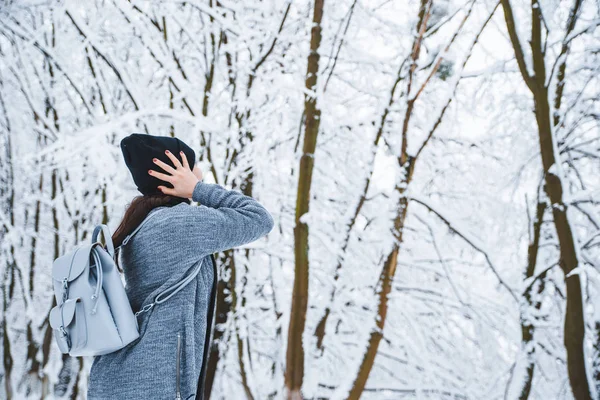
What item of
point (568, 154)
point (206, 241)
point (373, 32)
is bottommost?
point (206, 241)

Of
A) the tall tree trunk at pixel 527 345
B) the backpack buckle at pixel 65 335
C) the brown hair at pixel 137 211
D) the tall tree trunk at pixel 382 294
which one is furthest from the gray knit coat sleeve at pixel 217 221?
the tall tree trunk at pixel 527 345

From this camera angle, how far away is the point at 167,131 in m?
5.29

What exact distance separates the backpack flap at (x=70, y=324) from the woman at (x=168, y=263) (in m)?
0.12

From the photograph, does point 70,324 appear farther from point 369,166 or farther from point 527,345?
point 527,345

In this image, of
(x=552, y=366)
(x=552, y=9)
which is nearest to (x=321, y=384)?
(x=552, y=366)

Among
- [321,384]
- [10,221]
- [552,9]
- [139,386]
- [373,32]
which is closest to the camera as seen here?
[139,386]

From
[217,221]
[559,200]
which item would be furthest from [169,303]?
[559,200]

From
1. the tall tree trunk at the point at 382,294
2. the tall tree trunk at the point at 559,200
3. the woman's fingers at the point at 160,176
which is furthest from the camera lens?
the tall tree trunk at the point at 382,294

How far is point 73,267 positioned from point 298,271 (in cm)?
197

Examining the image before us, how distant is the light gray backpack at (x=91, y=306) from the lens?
128 cm

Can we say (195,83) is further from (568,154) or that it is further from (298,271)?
(568,154)

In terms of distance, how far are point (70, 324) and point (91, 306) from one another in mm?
91

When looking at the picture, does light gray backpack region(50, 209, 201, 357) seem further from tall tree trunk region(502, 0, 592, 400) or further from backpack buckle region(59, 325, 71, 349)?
tall tree trunk region(502, 0, 592, 400)

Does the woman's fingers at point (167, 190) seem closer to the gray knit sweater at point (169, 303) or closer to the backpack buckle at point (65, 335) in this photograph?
the gray knit sweater at point (169, 303)
